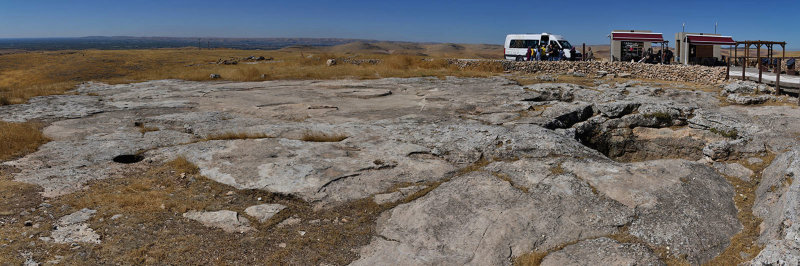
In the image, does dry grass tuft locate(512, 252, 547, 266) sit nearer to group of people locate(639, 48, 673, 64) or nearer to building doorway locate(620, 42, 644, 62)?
group of people locate(639, 48, 673, 64)

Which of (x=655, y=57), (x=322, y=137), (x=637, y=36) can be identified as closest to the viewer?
(x=322, y=137)

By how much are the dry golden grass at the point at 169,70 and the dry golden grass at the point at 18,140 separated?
673 cm

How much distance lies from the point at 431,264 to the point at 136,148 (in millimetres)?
7175

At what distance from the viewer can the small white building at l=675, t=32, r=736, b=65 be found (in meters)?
25.8

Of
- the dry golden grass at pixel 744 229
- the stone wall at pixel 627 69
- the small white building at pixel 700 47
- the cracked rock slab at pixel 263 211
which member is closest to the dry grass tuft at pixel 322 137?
the cracked rock slab at pixel 263 211

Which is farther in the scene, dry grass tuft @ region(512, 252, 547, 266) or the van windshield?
the van windshield

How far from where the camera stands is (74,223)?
609cm

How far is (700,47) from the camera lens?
26438 millimetres

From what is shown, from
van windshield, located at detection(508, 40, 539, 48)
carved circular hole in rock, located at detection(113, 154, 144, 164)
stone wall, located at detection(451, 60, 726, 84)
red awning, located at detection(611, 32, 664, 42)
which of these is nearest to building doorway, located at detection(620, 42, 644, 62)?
red awning, located at detection(611, 32, 664, 42)

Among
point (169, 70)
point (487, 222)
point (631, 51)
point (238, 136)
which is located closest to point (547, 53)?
point (631, 51)

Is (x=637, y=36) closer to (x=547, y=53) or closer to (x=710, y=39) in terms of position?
(x=710, y=39)

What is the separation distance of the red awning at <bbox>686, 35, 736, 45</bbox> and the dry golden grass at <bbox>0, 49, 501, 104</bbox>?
10.3 metres

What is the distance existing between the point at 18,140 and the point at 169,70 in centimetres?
2224

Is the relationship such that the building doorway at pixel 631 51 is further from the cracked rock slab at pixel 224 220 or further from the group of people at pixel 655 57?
the cracked rock slab at pixel 224 220
